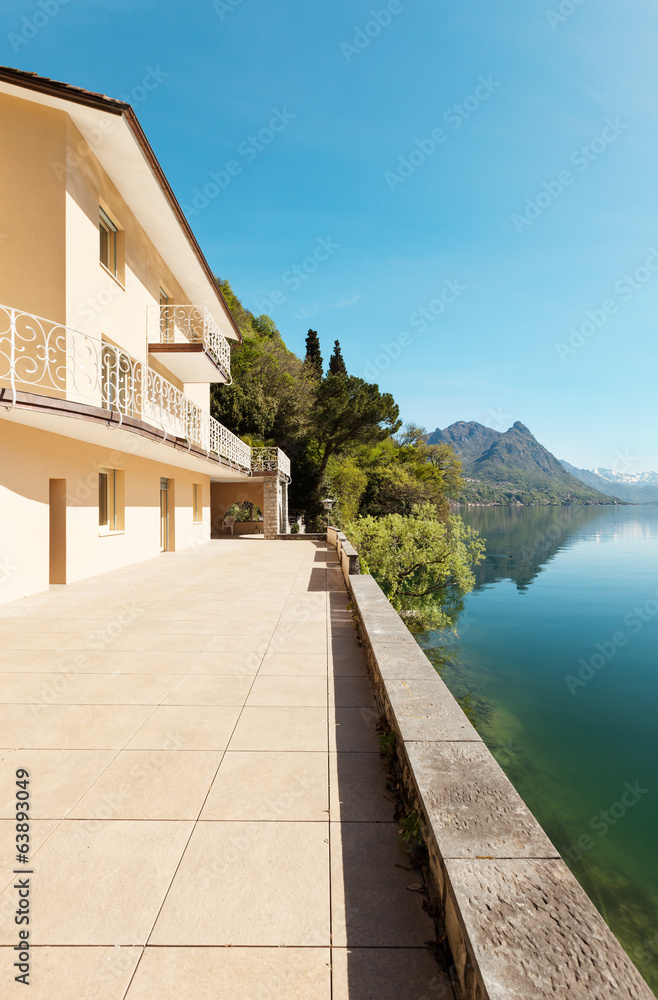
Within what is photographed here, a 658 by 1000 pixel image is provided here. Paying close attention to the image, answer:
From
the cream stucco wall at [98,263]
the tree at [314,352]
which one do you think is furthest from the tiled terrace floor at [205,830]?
the tree at [314,352]

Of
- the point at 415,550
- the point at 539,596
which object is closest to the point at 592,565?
the point at 539,596

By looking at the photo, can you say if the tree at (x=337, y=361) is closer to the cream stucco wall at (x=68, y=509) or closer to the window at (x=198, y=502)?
the window at (x=198, y=502)

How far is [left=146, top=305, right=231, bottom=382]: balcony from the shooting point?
41.7 feet

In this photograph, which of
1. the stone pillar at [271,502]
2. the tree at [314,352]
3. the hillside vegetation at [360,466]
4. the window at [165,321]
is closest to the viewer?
the window at [165,321]

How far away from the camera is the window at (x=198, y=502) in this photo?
61.5 feet

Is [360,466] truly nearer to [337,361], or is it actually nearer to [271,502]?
[337,361]

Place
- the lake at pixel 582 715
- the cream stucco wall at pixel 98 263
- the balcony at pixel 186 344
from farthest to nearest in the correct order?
the balcony at pixel 186 344 → the cream stucco wall at pixel 98 263 → the lake at pixel 582 715

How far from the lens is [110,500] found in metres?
10.9

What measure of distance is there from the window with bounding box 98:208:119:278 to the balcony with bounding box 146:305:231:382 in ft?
5.46

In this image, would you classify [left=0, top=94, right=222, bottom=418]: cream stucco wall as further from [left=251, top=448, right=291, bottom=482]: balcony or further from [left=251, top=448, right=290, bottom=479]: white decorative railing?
[left=251, top=448, right=290, bottom=479]: white decorative railing

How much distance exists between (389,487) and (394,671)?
33.9 metres

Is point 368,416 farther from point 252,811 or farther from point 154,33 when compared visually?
point 252,811

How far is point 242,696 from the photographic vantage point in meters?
3.95

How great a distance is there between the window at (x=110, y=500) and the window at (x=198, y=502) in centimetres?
731
